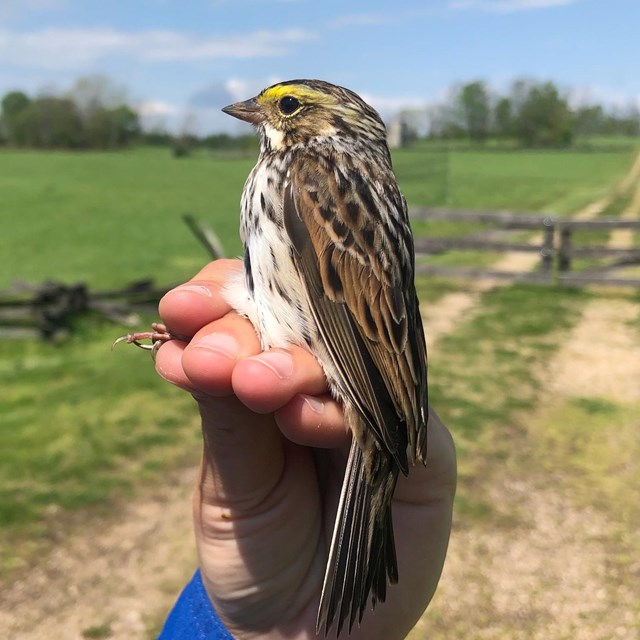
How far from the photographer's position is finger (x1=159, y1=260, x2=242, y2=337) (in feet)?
6.88

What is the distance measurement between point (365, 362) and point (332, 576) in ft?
2.12

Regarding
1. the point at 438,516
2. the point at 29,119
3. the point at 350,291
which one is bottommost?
the point at 438,516

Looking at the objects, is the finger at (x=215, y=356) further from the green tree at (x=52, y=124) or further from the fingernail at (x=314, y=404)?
the green tree at (x=52, y=124)

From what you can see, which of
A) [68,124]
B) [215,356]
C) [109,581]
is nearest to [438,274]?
[109,581]

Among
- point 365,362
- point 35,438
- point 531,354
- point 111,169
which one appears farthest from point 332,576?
point 111,169

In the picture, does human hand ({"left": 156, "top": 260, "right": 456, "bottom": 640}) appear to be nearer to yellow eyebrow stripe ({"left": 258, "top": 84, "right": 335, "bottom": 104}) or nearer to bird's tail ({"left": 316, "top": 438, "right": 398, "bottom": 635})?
bird's tail ({"left": 316, "top": 438, "right": 398, "bottom": 635})

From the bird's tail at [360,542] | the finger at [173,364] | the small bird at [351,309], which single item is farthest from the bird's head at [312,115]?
the bird's tail at [360,542]

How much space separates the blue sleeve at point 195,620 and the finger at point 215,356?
1007 millimetres

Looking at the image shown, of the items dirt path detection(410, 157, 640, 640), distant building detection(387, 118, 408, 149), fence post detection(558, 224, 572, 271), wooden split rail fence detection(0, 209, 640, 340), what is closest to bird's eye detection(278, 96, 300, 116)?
dirt path detection(410, 157, 640, 640)

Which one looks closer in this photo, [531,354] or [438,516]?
[438,516]

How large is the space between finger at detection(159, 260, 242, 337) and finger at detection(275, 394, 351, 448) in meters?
0.41

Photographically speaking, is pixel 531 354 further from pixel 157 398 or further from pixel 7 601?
pixel 7 601

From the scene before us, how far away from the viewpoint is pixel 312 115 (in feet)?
9.11

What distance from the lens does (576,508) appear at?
5.84m
